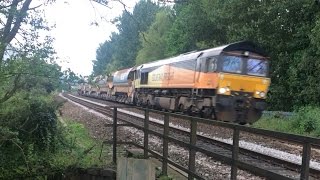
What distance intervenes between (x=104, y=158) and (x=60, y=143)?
1.51 meters

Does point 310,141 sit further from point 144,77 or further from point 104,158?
point 144,77

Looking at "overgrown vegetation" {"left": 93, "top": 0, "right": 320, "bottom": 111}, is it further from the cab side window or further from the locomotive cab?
the locomotive cab

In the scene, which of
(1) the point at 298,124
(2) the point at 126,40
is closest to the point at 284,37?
(1) the point at 298,124

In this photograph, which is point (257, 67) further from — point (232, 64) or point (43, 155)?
point (43, 155)

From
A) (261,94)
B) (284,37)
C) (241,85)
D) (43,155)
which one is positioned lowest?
(43,155)

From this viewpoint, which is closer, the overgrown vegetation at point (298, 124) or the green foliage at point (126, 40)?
the green foliage at point (126, 40)

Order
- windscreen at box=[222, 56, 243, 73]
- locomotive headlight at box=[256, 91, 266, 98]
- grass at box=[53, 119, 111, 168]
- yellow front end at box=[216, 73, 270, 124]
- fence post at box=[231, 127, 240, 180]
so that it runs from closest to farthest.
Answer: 1. fence post at box=[231, 127, 240, 180]
2. grass at box=[53, 119, 111, 168]
3. yellow front end at box=[216, 73, 270, 124]
4. windscreen at box=[222, 56, 243, 73]
5. locomotive headlight at box=[256, 91, 266, 98]

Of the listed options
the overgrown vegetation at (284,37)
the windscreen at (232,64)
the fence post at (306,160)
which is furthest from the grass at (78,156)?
the overgrown vegetation at (284,37)

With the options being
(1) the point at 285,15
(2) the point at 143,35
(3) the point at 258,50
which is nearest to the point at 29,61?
(2) the point at 143,35

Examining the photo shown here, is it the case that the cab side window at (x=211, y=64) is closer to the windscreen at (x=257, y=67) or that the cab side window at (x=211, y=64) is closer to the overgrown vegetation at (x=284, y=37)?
the windscreen at (x=257, y=67)

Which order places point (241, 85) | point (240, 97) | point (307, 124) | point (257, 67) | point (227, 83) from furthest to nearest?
point (257, 67) → point (241, 85) → point (240, 97) → point (227, 83) → point (307, 124)

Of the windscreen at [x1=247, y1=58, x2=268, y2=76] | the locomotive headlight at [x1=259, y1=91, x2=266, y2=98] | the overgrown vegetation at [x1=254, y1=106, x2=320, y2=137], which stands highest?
the windscreen at [x1=247, y1=58, x2=268, y2=76]

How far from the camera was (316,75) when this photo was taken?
22672 mm

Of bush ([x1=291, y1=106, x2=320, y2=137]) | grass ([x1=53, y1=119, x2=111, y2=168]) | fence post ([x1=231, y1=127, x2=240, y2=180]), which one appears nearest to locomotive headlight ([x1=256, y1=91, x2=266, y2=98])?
bush ([x1=291, y1=106, x2=320, y2=137])
